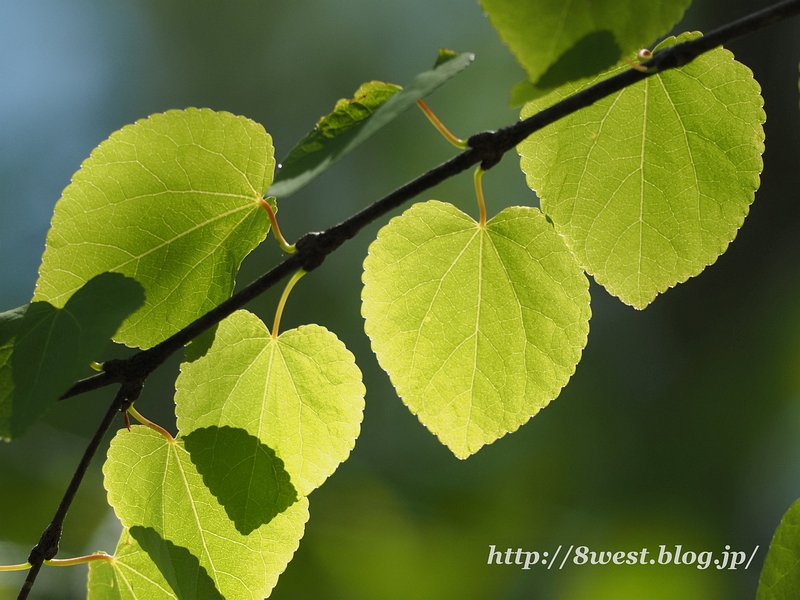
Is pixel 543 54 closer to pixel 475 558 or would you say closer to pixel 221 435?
pixel 221 435

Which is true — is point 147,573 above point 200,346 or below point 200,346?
below

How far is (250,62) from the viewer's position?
13.5ft

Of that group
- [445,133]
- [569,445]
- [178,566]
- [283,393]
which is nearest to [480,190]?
[445,133]

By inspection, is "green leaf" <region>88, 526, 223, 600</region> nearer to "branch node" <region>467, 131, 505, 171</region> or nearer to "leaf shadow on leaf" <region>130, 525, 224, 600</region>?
"leaf shadow on leaf" <region>130, 525, 224, 600</region>

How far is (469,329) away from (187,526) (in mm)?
203

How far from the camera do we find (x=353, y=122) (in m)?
0.32

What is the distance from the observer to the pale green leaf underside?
415 mm

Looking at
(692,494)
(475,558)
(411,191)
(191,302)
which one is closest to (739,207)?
(411,191)

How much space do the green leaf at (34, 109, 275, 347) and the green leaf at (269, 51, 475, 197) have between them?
101 millimetres

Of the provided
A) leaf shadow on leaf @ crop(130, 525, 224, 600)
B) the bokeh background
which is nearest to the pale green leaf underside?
leaf shadow on leaf @ crop(130, 525, 224, 600)

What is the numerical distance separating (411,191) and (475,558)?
8.44 feet

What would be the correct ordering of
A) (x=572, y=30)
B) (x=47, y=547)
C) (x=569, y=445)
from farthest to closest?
(x=569, y=445) → (x=47, y=547) → (x=572, y=30)

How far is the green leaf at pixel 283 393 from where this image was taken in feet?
1.37

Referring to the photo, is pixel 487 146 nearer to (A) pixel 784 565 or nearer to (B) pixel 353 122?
(B) pixel 353 122
